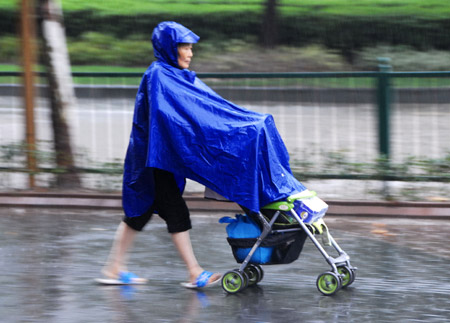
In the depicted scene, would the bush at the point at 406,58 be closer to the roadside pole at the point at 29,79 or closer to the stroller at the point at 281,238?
the roadside pole at the point at 29,79

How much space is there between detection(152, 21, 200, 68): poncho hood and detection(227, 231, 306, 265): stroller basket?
1260mm

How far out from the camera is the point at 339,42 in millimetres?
22078

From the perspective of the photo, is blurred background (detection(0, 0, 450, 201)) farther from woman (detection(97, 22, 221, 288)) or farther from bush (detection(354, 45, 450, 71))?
bush (detection(354, 45, 450, 71))

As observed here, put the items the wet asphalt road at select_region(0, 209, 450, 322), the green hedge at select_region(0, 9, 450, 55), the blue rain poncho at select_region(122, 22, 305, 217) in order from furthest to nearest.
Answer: the green hedge at select_region(0, 9, 450, 55) → the blue rain poncho at select_region(122, 22, 305, 217) → the wet asphalt road at select_region(0, 209, 450, 322)

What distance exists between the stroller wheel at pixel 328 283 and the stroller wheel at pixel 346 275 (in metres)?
0.16

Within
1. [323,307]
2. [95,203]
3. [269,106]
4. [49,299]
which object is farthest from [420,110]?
[49,299]

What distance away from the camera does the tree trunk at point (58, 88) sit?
8711 millimetres

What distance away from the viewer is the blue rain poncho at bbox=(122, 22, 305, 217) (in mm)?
5121

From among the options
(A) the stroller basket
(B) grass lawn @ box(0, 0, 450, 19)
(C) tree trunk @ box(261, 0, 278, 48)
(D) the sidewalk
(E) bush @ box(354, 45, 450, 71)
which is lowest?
(D) the sidewalk

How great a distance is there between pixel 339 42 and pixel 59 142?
14.5 meters

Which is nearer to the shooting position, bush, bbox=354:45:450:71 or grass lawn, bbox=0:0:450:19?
bush, bbox=354:45:450:71

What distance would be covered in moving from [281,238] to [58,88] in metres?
4.29

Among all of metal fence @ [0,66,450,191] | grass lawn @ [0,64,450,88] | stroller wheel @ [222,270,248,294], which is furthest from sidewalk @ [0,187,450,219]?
stroller wheel @ [222,270,248,294]

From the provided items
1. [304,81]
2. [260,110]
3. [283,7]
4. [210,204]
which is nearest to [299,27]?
[283,7]
